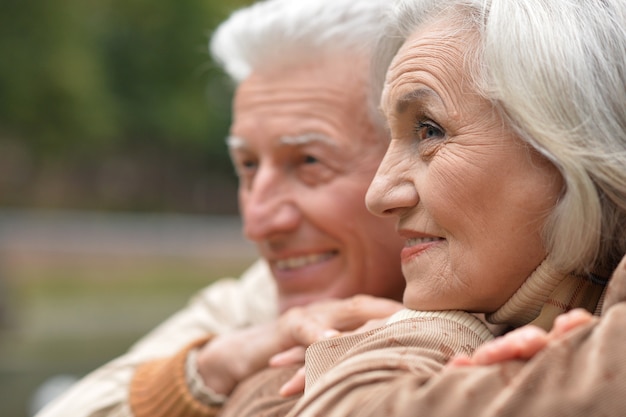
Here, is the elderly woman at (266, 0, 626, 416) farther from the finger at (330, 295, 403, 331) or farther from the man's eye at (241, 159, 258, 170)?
the man's eye at (241, 159, 258, 170)

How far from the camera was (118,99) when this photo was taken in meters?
27.4

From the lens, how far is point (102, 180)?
28891 mm

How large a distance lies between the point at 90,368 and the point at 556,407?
9303 millimetres

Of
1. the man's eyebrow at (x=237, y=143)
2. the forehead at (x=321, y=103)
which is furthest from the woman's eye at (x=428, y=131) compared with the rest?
the man's eyebrow at (x=237, y=143)

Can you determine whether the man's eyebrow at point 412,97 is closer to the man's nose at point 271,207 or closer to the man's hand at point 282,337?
the man's hand at point 282,337

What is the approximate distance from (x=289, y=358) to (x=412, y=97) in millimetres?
876

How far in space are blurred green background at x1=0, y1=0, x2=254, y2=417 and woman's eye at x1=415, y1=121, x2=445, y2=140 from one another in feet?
19.1

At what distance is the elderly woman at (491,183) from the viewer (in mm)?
1836

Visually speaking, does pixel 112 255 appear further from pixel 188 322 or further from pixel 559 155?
pixel 559 155

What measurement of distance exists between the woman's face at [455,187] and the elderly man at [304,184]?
84 centimetres

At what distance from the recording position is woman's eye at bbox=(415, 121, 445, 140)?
6.77ft

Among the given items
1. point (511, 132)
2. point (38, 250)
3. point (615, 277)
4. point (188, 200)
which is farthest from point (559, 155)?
point (188, 200)

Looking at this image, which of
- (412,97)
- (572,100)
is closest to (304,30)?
(412,97)

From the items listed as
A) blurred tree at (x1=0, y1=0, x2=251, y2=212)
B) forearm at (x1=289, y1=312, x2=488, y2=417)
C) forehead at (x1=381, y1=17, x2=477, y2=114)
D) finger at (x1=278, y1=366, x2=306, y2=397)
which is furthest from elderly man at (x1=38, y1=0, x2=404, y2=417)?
blurred tree at (x1=0, y1=0, x2=251, y2=212)
